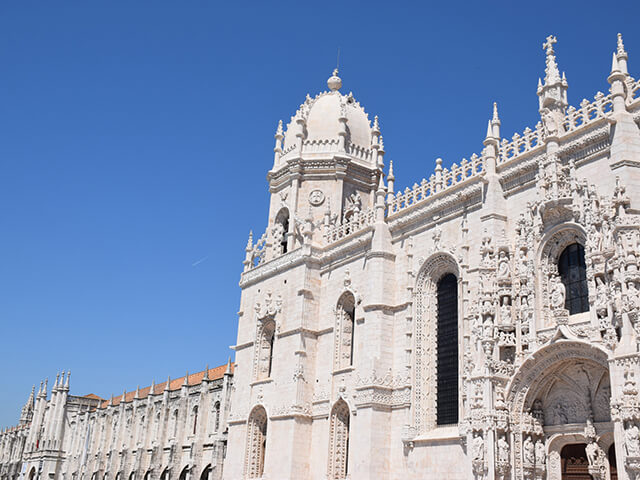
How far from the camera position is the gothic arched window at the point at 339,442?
87.5ft

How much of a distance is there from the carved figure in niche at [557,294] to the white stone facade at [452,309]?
4 cm

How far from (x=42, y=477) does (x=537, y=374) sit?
6359 centimetres

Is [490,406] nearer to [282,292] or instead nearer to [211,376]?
[282,292]

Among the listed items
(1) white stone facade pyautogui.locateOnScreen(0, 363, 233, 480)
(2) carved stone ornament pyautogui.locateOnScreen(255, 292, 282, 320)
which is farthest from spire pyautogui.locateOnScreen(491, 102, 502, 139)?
(1) white stone facade pyautogui.locateOnScreen(0, 363, 233, 480)

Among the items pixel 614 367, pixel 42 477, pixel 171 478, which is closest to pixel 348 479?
pixel 614 367

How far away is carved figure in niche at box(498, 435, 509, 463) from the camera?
19781 mm

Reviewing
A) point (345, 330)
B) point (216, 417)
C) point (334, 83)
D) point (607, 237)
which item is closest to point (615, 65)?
point (607, 237)

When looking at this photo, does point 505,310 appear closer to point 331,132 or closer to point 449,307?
point 449,307

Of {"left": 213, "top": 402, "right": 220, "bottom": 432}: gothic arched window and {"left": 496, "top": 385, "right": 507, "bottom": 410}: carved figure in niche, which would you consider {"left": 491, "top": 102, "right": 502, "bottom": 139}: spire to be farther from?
{"left": 213, "top": 402, "right": 220, "bottom": 432}: gothic arched window

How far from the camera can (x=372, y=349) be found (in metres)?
25.6

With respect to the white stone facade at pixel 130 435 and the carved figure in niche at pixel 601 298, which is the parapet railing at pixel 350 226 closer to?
the carved figure in niche at pixel 601 298

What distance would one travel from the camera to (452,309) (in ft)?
80.3

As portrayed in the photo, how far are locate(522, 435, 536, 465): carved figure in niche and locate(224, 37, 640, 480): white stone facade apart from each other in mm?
37

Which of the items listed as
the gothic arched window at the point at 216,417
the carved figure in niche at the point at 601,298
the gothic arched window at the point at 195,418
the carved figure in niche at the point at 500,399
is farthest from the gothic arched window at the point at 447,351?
the gothic arched window at the point at 195,418
